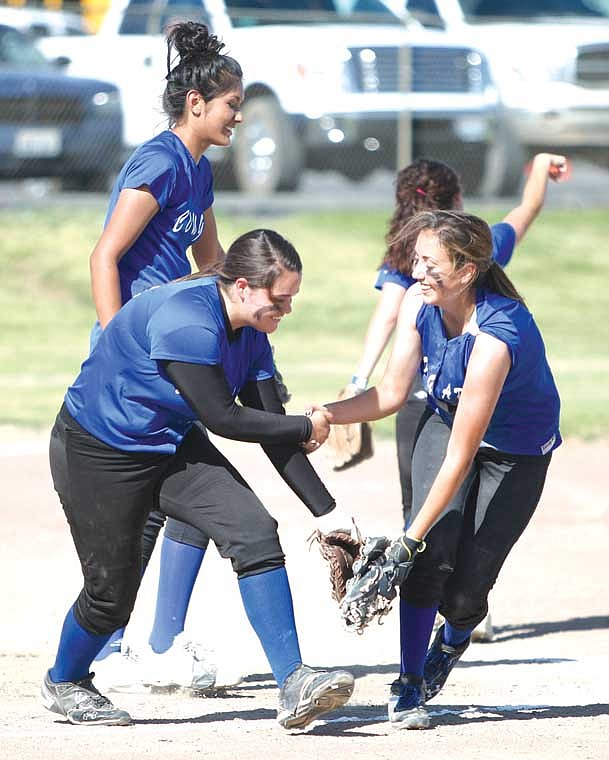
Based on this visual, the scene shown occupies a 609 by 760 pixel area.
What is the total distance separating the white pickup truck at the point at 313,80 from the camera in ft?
48.7

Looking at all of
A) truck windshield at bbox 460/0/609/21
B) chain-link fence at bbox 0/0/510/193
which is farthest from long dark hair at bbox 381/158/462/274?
truck windshield at bbox 460/0/609/21

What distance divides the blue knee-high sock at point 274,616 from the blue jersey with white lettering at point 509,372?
78cm

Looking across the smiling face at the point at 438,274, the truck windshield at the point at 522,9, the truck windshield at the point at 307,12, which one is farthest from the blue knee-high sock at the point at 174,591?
the truck windshield at the point at 522,9

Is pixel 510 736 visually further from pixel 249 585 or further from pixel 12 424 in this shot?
pixel 12 424

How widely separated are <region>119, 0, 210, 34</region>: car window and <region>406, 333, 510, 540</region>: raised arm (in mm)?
11052

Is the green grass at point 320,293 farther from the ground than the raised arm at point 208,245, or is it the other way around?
the raised arm at point 208,245

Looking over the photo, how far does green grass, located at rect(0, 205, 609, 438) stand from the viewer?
40.0 ft

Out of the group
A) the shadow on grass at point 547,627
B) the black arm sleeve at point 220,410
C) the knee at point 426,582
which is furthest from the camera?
the shadow on grass at point 547,627

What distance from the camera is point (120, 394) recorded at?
441 cm

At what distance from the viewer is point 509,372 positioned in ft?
14.8

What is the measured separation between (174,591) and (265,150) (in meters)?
10.5

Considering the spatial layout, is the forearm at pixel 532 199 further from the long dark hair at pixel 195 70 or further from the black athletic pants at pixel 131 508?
the black athletic pants at pixel 131 508

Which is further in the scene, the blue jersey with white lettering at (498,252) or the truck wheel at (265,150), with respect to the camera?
the truck wheel at (265,150)

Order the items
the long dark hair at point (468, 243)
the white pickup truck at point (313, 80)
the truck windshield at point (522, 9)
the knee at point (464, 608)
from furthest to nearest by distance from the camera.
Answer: the truck windshield at point (522, 9)
the white pickup truck at point (313, 80)
the knee at point (464, 608)
the long dark hair at point (468, 243)
